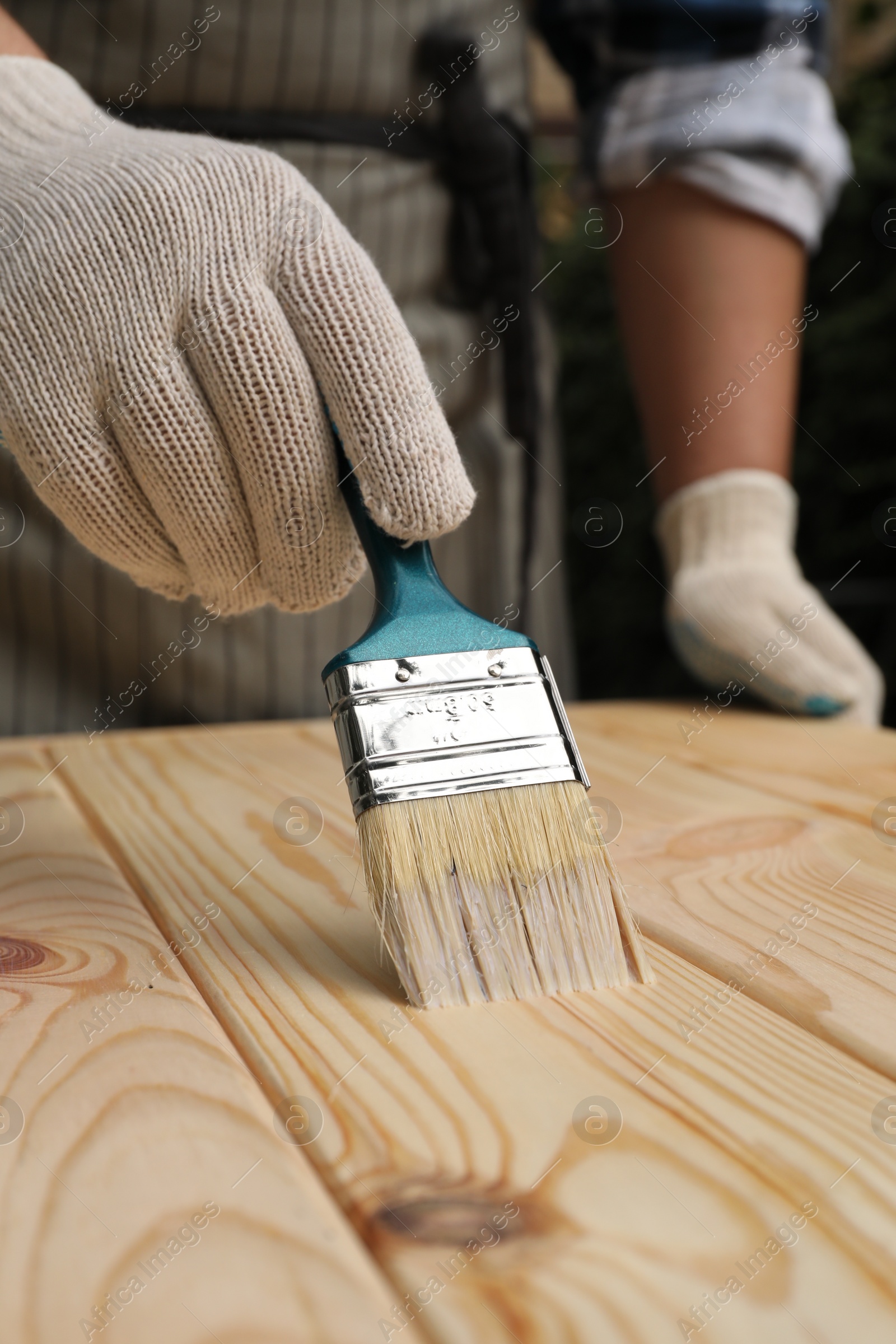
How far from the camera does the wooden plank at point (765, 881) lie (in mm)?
517

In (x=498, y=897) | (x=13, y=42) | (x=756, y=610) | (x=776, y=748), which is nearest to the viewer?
(x=498, y=897)

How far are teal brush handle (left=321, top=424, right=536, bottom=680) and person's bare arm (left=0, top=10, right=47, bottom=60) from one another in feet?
1.08

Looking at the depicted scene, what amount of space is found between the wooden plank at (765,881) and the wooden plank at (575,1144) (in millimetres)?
27

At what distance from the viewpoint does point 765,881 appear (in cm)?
67

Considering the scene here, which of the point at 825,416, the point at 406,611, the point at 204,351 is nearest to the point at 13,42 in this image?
the point at 204,351

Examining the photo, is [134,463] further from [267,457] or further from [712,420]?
[712,420]

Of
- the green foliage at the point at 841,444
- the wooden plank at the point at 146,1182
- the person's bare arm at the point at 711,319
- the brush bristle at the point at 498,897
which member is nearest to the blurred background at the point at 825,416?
the green foliage at the point at 841,444

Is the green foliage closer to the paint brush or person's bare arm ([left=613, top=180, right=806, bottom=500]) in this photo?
person's bare arm ([left=613, top=180, right=806, bottom=500])

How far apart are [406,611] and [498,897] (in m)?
0.16

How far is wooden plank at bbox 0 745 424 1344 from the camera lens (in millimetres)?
321

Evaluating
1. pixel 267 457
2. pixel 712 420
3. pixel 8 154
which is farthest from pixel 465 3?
pixel 267 457

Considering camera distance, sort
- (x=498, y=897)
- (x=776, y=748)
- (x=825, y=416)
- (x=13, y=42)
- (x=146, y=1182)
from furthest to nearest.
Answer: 1. (x=825, y=416)
2. (x=776, y=748)
3. (x=13, y=42)
4. (x=498, y=897)
5. (x=146, y=1182)

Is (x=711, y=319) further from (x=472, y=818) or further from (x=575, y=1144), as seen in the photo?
(x=575, y=1144)

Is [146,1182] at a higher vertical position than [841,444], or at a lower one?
higher
